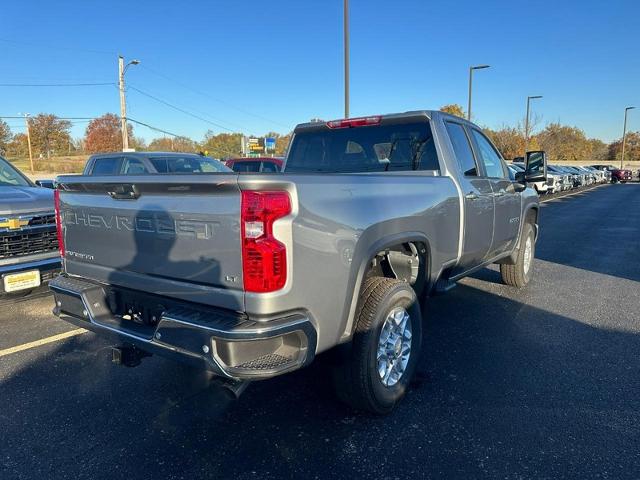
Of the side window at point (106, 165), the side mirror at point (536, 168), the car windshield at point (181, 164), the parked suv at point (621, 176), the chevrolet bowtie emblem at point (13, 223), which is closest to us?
the chevrolet bowtie emblem at point (13, 223)

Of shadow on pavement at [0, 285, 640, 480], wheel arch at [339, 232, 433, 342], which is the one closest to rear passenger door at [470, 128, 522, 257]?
shadow on pavement at [0, 285, 640, 480]

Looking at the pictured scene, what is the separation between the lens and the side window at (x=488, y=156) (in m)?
4.93

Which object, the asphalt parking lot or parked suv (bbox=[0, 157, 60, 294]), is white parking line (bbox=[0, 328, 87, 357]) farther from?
parked suv (bbox=[0, 157, 60, 294])

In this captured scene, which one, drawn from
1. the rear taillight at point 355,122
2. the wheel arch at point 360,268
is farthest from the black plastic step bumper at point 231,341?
the rear taillight at point 355,122

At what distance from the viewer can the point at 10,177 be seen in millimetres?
6199

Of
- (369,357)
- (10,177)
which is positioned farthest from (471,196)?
(10,177)

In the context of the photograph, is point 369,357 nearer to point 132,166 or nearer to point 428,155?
point 428,155

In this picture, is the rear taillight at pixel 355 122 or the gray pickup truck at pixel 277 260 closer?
the gray pickup truck at pixel 277 260

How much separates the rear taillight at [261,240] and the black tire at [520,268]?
14.7 feet

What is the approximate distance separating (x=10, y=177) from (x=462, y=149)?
5663 mm

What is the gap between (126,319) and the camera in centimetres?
305

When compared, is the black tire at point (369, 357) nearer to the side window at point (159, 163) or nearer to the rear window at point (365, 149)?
the rear window at point (365, 149)

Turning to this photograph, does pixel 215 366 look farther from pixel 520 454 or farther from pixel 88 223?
pixel 520 454

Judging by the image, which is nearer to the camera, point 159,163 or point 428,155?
point 428,155
